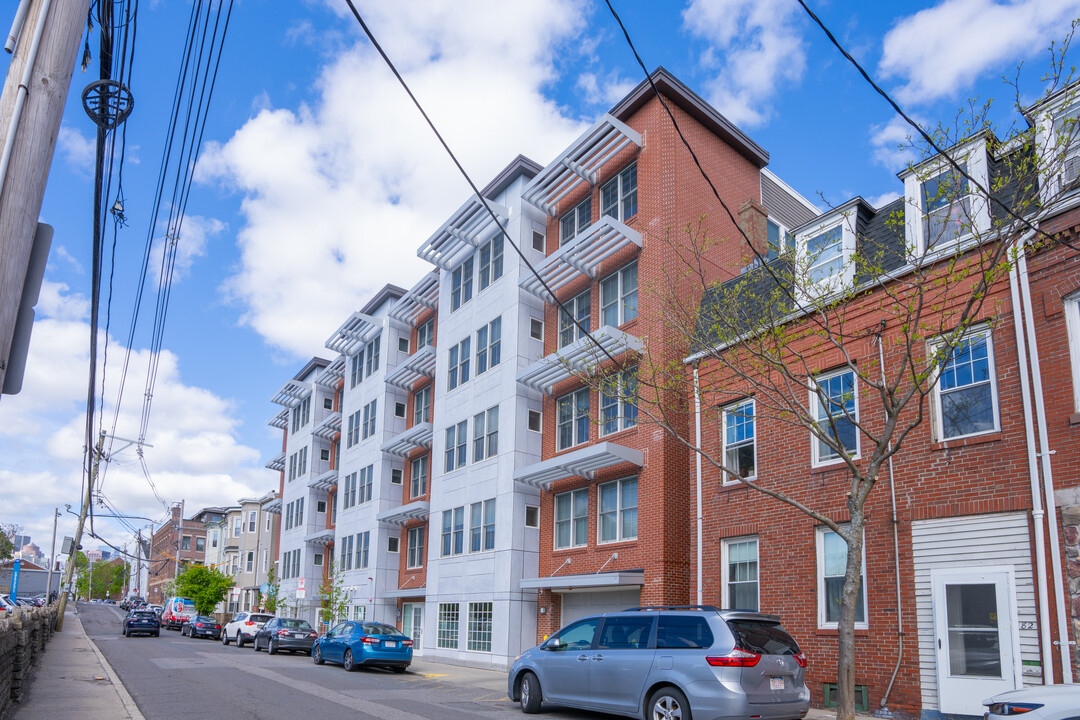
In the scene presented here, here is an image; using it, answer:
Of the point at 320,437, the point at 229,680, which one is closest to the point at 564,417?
the point at 229,680

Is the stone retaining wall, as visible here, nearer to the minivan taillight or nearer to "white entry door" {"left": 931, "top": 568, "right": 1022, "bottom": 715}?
the minivan taillight

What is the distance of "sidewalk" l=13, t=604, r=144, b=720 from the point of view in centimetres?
1254

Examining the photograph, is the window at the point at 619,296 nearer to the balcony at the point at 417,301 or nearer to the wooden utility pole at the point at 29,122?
the balcony at the point at 417,301

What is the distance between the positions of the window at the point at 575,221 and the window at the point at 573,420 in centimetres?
462

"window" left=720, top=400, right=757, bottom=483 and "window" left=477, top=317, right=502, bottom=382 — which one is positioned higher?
"window" left=477, top=317, right=502, bottom=382

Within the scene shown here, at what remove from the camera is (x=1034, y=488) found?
12695mm

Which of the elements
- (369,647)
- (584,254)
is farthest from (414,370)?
(369,647)

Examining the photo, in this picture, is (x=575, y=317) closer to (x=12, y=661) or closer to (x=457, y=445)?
(x=457, y=445)

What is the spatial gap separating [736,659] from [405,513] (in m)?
23.2

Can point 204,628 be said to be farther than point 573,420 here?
Yes

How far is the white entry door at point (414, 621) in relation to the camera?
108ft

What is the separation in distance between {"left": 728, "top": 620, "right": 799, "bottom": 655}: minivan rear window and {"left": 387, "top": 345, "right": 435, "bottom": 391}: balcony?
22694 mm

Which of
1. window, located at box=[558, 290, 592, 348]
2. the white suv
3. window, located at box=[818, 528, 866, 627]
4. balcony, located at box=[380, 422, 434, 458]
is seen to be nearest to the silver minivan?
window, located at box=[818, 528, 866, 627]

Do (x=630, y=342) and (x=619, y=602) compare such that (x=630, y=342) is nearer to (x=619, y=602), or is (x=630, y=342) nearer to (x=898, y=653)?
(x=619, y=602)
